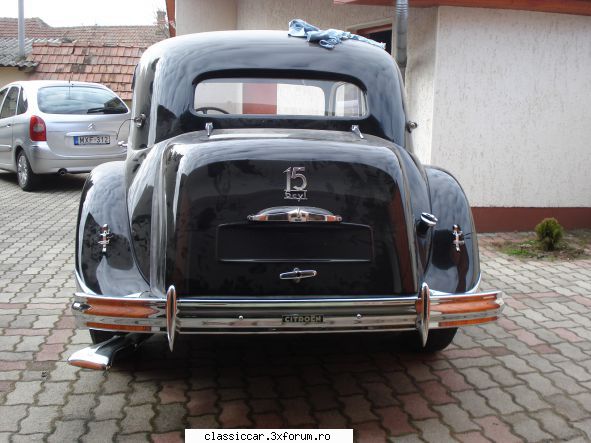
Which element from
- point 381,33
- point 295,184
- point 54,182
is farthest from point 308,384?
point 54,182

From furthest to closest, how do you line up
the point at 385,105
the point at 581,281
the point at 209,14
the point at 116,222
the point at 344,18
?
the point at 209,14 → the point at 344,18 → the point at 581,281 → the point at 385,105 → the point at 116,222

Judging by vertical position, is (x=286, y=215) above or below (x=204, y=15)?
below

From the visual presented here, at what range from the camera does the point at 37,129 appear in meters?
10.4

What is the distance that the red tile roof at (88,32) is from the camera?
121 feet

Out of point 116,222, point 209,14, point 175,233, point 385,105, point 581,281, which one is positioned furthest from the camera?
point 209,14

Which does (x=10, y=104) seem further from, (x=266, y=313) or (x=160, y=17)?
(x=160, y=17)

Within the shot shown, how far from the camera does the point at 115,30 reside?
135 feet

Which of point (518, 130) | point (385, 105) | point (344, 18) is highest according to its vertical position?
point (344, 18)

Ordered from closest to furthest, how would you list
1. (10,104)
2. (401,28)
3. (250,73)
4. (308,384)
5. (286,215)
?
(286,215), (308,384), (250,73), (401,28), (10,104)

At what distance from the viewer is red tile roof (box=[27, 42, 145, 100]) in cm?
2066

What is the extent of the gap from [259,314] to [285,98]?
5.87 ft

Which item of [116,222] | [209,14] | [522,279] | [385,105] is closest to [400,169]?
[385,105]

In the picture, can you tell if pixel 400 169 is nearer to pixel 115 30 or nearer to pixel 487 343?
pixel 487 343

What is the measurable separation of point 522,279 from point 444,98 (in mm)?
2402
